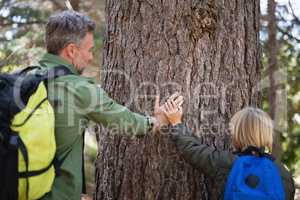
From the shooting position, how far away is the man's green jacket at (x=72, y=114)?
245 cm

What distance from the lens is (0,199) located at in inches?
90.2

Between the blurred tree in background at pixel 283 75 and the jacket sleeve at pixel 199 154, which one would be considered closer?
the jacket sleeve at pixel 199 154

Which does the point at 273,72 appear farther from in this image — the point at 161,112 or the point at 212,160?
the point at 212,160

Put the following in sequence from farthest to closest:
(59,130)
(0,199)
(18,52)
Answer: (18,52) < (59,130) < (0,199)

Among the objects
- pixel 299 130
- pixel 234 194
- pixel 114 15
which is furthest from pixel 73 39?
pixel 299 130

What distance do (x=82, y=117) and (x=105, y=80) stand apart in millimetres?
857

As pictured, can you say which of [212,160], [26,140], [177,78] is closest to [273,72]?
[177,78]

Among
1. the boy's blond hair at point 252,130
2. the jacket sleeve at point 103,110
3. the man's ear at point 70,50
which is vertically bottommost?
the boy's blond hair at point 252,130

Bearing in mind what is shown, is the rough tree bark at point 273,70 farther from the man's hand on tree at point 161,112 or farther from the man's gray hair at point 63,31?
the man's gray hair at point 63,31

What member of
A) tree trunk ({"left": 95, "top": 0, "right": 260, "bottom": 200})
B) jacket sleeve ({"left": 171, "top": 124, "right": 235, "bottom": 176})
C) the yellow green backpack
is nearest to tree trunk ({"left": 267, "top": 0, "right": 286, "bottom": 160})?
tree trunk ({"left": 95, "top": 0, "right": 260, "bottom": 200})

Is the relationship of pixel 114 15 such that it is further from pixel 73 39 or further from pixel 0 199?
pixel 0 199

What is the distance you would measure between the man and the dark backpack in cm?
54

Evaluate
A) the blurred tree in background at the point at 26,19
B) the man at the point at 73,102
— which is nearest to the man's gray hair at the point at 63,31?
the man at the point at 73,102

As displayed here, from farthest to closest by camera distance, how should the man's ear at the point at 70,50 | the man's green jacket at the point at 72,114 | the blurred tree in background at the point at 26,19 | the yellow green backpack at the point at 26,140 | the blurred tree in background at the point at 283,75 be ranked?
the blurred tree in background at the point at 26,19, the blurred tree in background at the point at 283,75, the man's ear at the point at 70,50, the man's green jacket at the point at 72,114, the yellow green backpack at the point at 26,140
